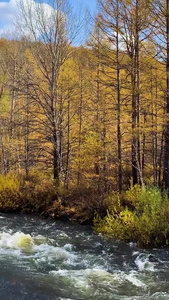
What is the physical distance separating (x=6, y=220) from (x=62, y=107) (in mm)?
5628

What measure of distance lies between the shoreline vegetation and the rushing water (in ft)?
1.41

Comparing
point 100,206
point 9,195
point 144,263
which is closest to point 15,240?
point 100,206

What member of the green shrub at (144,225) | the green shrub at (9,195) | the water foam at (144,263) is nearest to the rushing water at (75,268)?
the water foam at (144,263)

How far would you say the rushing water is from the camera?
539cm

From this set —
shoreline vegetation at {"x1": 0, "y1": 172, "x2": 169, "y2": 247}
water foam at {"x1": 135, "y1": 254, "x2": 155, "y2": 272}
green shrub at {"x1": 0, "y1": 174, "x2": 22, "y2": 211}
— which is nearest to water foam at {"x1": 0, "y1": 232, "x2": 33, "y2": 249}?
shoreline vegetation at {"x1": 0, "y1": 172, "x2": 169, "y2": 247}

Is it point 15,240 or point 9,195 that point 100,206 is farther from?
point 9,195

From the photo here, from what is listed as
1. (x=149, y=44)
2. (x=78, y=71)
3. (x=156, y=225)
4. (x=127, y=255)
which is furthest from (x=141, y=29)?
(x=127, y=255)

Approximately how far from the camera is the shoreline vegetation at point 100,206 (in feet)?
26.9

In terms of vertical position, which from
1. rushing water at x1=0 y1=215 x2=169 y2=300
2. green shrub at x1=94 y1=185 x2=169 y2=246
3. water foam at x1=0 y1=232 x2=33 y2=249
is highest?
green shrub at x1=94 y1=185 x2=169 y2=246

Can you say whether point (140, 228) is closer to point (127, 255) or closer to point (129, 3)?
point (127, 255)

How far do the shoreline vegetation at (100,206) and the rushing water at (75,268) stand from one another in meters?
0.43

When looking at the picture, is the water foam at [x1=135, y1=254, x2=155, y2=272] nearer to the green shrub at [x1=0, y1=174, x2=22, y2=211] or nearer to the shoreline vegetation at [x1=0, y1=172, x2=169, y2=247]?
the shoreline vegetation at [x1=0, y1=172, x2=169, y2=247]

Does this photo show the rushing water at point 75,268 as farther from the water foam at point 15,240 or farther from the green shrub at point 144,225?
the green shrub at point 144,225

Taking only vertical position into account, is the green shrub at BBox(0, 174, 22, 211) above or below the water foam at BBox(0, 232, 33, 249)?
above
